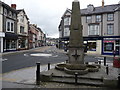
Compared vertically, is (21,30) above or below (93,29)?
above

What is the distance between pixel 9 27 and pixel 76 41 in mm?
24830

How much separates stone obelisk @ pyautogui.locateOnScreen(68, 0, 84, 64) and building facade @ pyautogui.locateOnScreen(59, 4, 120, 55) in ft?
71.6

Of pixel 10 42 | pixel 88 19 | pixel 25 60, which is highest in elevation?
pixel 88 19

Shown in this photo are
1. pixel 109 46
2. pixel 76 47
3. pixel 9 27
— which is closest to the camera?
pixel 76 47

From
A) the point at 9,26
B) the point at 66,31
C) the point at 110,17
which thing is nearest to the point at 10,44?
the point at 9,26

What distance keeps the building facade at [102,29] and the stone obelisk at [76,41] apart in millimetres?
21831

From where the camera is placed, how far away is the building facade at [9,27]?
26.8m

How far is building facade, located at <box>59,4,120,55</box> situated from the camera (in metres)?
28.3

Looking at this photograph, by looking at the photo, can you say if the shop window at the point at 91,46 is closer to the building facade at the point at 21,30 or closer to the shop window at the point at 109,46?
the shop window at the point at 109,46

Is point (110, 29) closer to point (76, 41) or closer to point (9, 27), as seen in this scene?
point (76, 41)

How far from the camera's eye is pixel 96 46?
31.0 metres

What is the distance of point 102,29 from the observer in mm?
29938

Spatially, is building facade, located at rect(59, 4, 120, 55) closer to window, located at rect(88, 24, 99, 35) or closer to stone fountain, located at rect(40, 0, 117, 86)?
window, located at rect(88, 24, 99, 35)

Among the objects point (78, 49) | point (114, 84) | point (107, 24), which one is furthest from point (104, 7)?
point (114, 84)
